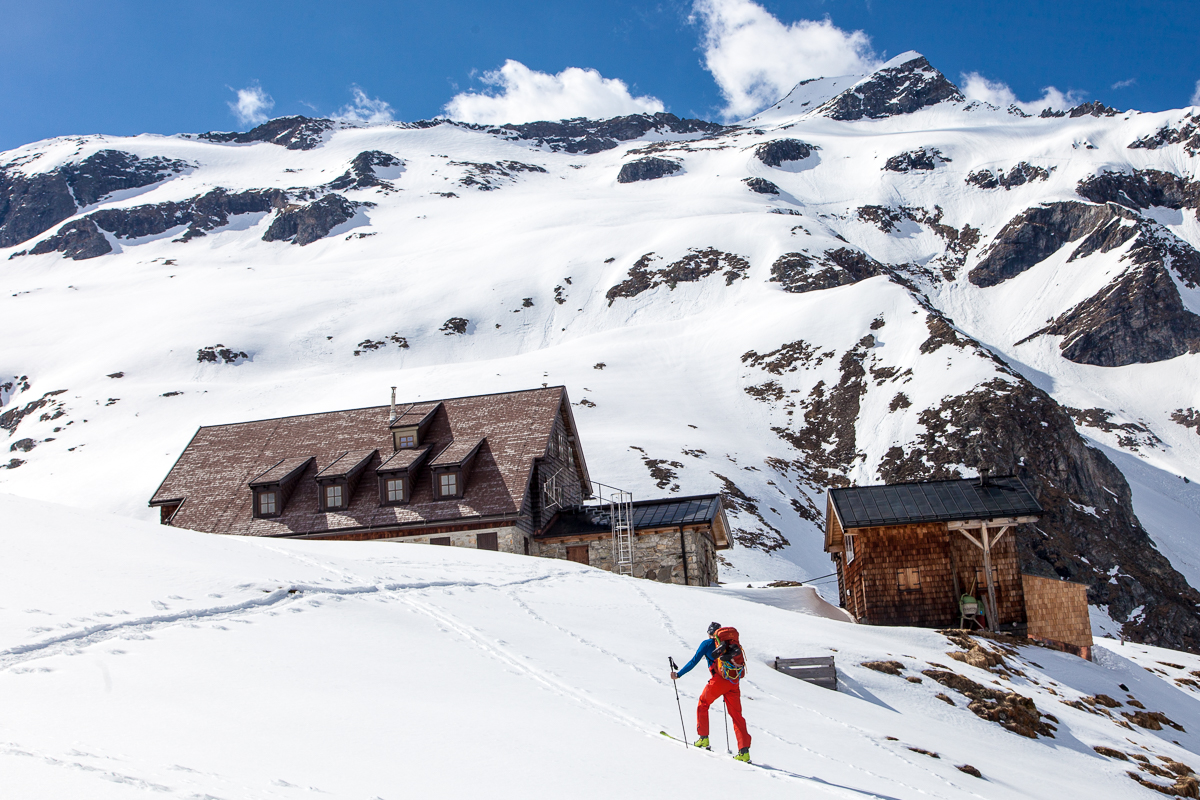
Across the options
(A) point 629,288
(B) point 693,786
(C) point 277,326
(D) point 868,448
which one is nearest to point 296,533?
(B) point 693,786

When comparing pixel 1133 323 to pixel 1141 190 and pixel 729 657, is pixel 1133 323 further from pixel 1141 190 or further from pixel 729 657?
pixel 729 657

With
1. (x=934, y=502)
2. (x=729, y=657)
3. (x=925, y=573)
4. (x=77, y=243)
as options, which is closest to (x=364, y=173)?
(x=77, y=243)

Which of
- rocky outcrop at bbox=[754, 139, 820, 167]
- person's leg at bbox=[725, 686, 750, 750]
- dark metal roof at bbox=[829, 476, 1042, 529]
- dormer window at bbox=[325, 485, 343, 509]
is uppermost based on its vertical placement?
rocky outcrop at bbox=[754, 139, 820, 167]

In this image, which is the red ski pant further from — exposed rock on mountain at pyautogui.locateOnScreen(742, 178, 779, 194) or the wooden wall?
exposed rock on mountain at pyautogui.locateOnScreen(742, 178, 779, 194)

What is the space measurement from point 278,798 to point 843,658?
13.1 meters

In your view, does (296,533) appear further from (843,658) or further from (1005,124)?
(1005,124)

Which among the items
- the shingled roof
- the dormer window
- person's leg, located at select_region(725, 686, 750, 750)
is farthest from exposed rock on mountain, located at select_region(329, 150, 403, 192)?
person's leg, located at select_region(725, 686, 750, 750)

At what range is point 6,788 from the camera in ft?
17.9

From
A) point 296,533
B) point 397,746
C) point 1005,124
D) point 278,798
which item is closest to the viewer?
point 278,798

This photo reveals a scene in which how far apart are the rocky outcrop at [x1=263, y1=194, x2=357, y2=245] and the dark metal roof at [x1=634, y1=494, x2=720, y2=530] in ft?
447

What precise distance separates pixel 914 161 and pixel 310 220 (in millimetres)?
112108

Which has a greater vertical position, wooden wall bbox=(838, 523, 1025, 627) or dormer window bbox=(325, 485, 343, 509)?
dormer window bbox=(325, 485, 343, 509)

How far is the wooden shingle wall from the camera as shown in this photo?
78.1ft

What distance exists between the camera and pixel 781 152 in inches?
7205
